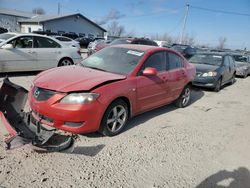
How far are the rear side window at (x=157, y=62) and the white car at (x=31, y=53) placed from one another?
16.8 ft

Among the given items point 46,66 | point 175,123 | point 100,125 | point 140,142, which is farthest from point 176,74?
point 46,66

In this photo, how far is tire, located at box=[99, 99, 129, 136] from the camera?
13.8 ft

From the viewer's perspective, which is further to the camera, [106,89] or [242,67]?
[242,67]

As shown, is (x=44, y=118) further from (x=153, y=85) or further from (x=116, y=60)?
(x=153, y=85)

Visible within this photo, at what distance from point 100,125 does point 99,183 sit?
118 centimetres

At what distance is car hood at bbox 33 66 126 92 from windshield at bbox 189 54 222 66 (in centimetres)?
710

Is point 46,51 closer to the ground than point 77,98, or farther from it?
farther from it

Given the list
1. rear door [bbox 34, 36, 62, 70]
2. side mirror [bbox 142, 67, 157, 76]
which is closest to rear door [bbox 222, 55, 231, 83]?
side mirror [bbox 142, 67, 157, 76]

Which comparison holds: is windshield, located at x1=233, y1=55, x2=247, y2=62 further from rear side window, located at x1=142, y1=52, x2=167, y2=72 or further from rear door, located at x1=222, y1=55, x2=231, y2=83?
rear side window, located at x1=142, y1=52, x2=167, y2=72

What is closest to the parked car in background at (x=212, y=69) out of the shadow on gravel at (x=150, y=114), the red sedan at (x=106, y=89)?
Answer: the shadow on gravel at (x=150, y=114)

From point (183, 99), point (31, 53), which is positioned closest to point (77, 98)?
point (183, 99)

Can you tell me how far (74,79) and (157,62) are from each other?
207 cm

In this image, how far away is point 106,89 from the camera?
4086 millimetres

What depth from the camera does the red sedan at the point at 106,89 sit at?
3865 millimetres
